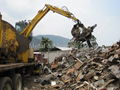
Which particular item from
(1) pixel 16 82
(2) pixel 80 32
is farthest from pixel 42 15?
(1) pixel 16 82

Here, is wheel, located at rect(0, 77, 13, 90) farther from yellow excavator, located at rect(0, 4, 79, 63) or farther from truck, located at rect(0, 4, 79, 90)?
yellow excavator, located at rect(0, 4, 79, 63)

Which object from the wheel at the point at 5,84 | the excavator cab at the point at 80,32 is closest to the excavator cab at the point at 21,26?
the excavator cab at the point at 80,32

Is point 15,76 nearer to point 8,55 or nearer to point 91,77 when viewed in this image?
point 8,55

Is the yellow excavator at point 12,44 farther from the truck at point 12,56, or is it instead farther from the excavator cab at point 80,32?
the excavator cab at point 80,32

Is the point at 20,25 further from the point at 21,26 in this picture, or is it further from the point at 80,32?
the point at 80,32

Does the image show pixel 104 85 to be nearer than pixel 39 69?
Yes

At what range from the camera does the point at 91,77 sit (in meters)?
15.7

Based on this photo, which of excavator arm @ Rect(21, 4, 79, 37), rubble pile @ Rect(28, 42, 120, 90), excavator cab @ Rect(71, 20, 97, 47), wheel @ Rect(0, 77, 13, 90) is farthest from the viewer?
excavator cab @ Rect(71, 20, 97, 47)

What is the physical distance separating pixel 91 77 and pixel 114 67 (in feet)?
5.36

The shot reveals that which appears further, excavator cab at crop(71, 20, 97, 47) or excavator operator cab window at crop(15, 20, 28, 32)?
excavator cab at crop(71, 20, 97, 47)

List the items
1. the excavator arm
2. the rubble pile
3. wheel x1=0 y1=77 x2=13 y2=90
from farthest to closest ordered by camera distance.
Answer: the excavator arm → the rubble pile → wheel x1=0 y1=77 x2=13 y2=90

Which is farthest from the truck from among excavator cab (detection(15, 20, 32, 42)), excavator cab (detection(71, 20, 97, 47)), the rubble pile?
excavator cab (detection(71, 20, 97, 47))

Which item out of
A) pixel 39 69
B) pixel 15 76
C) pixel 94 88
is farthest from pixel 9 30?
pixel 39 69

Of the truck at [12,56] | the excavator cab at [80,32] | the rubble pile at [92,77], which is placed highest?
the excavator cab at [80,32]
